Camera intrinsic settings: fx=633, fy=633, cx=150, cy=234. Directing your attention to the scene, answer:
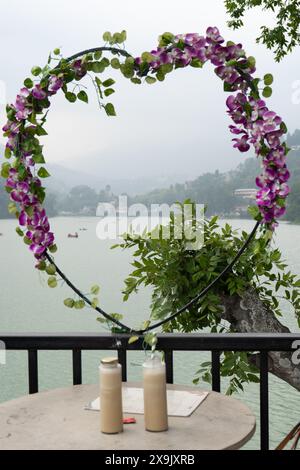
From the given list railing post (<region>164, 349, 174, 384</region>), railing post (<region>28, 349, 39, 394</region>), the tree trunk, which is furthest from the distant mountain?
railing post (<region>164, 349, 174, 384</region>)

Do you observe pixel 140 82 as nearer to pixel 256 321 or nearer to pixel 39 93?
pixel 39 93

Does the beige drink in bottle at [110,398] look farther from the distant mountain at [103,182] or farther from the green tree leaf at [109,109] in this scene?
the distant mountain at [103,182]

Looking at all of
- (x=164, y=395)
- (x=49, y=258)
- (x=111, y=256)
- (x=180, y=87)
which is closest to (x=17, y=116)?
(x=49, y=258)

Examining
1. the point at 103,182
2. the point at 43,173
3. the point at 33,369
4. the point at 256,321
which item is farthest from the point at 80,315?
the point at 43,173

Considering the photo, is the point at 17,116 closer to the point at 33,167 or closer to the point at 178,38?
the point at 33,167

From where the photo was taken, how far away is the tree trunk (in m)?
3.17

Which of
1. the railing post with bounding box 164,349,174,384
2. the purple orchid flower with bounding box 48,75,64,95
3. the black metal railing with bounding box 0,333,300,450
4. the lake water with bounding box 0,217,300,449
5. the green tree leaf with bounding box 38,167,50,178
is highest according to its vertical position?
the purple orchid flower with bounding box 48,75,64,95

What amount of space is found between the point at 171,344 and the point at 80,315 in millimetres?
19563

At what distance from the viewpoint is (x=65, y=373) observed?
48.9ft

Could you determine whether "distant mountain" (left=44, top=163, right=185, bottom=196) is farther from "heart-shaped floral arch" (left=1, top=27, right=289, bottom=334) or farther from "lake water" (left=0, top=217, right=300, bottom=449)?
"heart-shaped floral arch" (left=1, top=27, right=289, bottom=334)

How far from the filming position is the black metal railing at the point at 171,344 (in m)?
1.75

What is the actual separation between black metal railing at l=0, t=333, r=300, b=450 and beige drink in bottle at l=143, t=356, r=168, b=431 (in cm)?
34

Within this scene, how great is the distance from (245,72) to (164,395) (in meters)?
0.89
